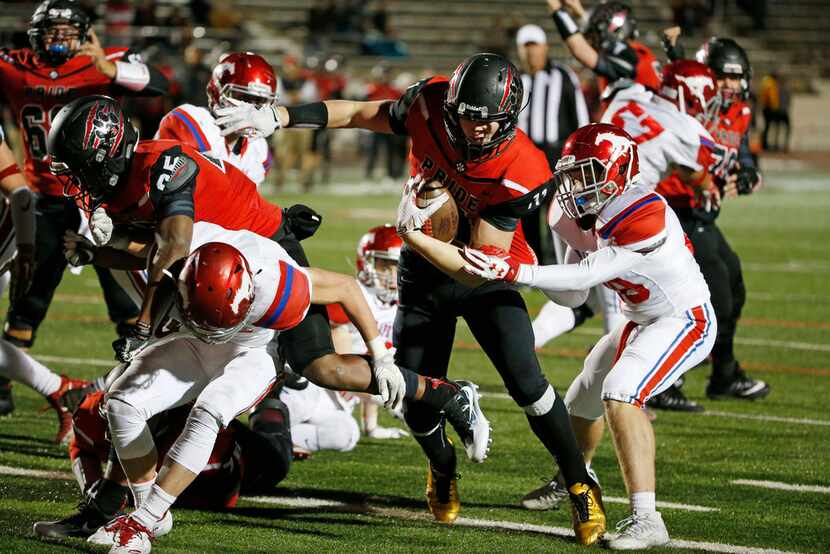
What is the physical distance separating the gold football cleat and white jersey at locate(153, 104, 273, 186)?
2254 mm

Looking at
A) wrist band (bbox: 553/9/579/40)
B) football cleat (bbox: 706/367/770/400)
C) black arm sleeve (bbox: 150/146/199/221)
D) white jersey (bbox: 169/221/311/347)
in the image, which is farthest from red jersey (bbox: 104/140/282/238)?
wrist band (bbox: 553/9/579/40)

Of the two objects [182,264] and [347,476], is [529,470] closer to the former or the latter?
[347,476]

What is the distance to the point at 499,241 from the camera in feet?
15.9

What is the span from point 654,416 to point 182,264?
10.5 feet

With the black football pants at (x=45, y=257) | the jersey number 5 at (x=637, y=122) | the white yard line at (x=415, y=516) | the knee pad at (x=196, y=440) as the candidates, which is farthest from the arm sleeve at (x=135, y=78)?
the knee pad at (x=196, y=440)

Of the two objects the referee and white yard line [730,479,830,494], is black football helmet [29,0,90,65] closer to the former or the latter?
white yard line [730,479,830,494]

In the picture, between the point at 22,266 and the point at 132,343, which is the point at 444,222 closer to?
the point at 132,343

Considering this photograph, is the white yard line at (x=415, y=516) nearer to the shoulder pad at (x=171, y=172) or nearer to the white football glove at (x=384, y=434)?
the white football glove at (x=384, y=434)

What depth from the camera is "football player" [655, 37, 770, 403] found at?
721 centimetres

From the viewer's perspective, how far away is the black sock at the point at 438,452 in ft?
Answer: 16.5

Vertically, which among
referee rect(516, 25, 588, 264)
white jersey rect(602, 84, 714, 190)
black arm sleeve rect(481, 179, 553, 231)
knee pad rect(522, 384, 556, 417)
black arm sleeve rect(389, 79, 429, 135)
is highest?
black arm sleeve rect(389, 79, 429, 135)

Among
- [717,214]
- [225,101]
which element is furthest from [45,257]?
[717,214]

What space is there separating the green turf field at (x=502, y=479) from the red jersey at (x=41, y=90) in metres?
1.21

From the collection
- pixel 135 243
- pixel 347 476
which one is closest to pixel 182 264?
pixel 135 243
